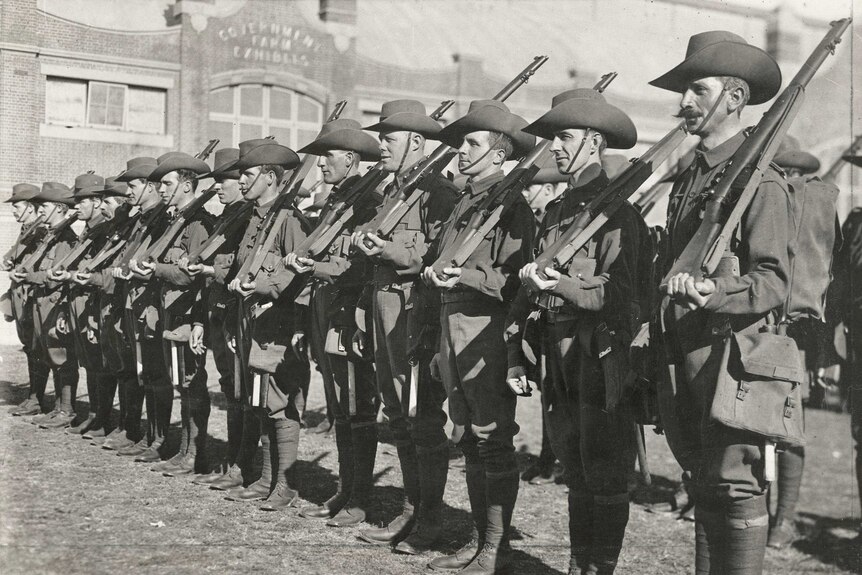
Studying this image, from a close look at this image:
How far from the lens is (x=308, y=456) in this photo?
8.63m

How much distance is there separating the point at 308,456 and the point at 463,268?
4199mm

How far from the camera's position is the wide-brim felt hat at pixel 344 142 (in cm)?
656

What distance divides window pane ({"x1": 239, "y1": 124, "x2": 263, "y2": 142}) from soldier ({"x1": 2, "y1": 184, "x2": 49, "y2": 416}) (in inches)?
228

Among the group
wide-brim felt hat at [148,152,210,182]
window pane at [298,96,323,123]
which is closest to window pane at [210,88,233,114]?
window pane at [298,96,323,123]

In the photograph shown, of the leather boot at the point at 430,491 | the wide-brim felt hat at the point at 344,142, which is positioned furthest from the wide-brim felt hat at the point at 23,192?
the leather boot at the point at 430,491

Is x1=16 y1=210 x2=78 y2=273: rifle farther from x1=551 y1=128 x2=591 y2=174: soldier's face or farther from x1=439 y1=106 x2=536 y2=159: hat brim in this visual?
x1=551 y1=128 x2=591 y2=174: soldier's face

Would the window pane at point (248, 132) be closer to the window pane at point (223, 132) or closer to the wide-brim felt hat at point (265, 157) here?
the window pane at point (223, 132)

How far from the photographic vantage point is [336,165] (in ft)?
21.7

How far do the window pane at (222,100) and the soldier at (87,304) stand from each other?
14.1ft

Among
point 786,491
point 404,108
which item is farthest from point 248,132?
point 786,491

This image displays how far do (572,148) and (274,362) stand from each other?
9.68ft

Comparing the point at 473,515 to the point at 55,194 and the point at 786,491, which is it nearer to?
the point at 786,491

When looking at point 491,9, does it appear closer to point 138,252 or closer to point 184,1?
point 184,1

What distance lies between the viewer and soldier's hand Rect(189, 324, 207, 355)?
756 cm
